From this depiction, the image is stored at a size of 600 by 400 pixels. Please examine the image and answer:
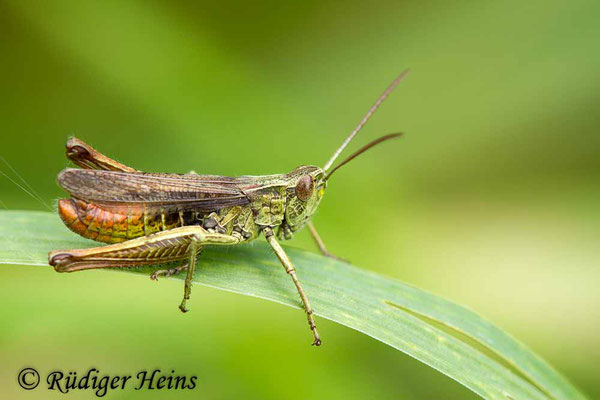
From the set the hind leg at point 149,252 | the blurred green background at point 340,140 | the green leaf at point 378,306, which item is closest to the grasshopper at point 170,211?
the hind leg at point 149,252

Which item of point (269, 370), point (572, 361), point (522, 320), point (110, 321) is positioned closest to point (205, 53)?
point (110, 321)

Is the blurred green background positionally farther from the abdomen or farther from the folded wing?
the folded wing

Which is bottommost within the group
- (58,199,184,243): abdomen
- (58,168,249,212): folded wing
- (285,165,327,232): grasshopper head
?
(58,199,184,243): abdomen

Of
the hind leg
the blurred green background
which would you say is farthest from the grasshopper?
the blurred green background

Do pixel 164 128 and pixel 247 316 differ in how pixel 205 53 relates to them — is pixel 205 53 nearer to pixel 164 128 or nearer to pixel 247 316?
pixel 164 128

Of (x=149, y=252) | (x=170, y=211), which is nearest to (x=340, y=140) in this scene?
(x=170, y=211)

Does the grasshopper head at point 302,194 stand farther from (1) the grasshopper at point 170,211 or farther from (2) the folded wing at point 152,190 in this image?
(2) the folded wing at point 152,190

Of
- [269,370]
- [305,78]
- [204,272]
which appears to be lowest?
[269,370]

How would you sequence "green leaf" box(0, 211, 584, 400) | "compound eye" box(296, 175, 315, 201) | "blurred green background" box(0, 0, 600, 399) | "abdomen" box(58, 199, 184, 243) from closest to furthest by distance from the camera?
"green leaf" box(0, 211, 584, 400) → "abdomen" box(58, 199, 184, 243) → "blurred green background" box(0, 0, 600, 399) → "compound eye" box(296, 175, 315, 201)
